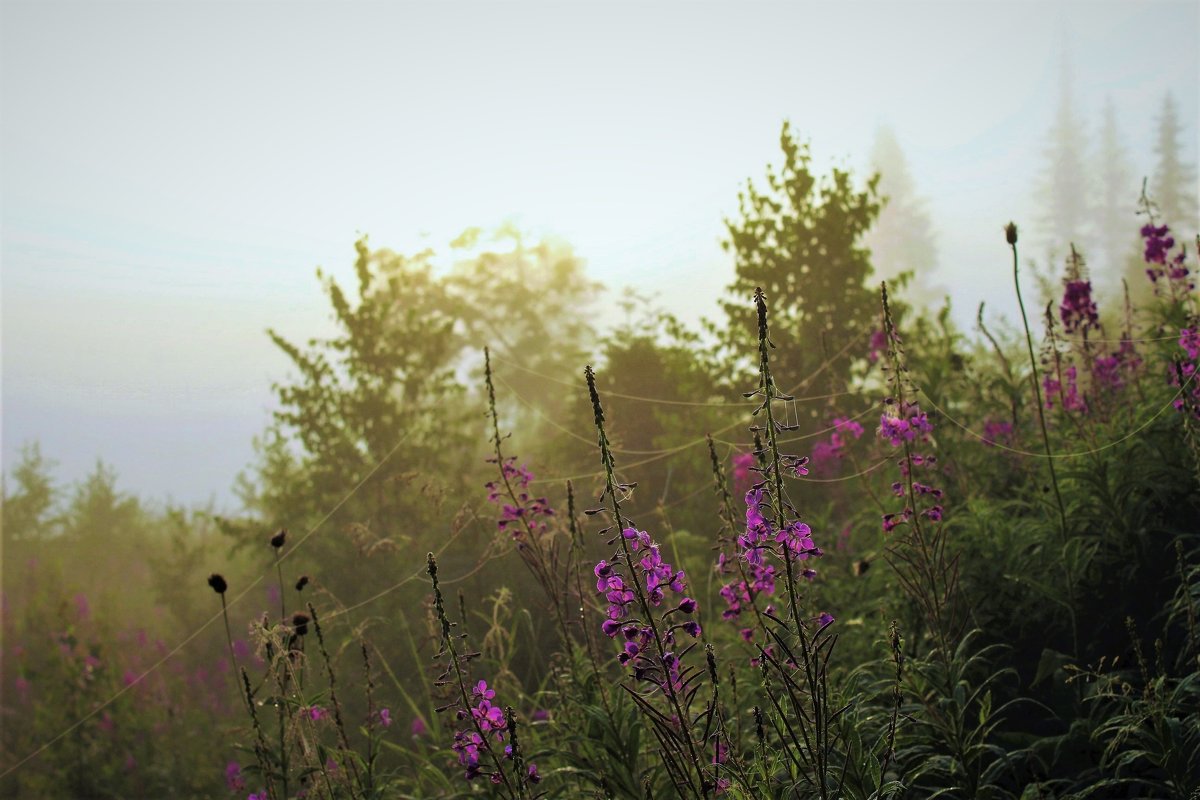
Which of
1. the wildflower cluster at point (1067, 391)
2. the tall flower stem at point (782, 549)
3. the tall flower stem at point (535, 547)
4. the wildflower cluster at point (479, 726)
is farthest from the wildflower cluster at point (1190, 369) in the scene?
the wildflower cluster at point (479, 726)

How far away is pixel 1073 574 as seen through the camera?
423 cm

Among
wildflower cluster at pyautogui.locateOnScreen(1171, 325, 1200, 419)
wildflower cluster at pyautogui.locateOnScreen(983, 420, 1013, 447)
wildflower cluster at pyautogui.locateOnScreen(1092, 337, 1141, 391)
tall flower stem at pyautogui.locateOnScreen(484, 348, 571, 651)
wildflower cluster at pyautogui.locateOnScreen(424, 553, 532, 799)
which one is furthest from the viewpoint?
wildflower cluster at pyautogui.locateOnScreen(983, 420, 1013, 447)

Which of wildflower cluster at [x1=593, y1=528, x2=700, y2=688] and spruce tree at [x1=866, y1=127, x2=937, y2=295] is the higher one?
spruce tree at [x1=866, y1=127, x2=937, y2=295]

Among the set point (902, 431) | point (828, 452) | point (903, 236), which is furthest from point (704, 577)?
point (903, 236)

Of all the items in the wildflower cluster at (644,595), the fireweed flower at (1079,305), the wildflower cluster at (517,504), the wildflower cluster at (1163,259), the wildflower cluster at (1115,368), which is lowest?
the wildflower cluster at (644,595)

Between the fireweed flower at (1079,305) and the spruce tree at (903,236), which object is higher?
the spruce tree at (903,236)

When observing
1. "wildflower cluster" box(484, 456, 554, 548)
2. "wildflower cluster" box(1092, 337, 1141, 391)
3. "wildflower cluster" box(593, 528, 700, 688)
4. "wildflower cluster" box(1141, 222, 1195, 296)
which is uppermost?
"wildflower cluster" box(1141, 222, 1195, 296)

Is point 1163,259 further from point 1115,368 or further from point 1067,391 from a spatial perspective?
point 1067,391

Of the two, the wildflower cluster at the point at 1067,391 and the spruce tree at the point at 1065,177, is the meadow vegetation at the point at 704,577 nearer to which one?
the wildflower cluster at the point at 1067,391

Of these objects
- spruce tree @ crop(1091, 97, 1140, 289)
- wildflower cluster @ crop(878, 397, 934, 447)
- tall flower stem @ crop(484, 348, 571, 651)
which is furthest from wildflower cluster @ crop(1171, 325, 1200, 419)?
spruce tree @ crop(1091, 97, 1140, 289)

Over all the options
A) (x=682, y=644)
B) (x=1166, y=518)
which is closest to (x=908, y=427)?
(x=1166, y=518)

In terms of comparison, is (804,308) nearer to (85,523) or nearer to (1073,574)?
(1073,574)

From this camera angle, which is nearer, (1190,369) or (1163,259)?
(1190,369)

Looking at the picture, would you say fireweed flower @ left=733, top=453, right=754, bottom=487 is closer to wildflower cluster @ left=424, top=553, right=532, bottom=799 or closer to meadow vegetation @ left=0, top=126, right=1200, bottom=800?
meadow vegetation @ left=0, top=126, right=1200, bottom=800
